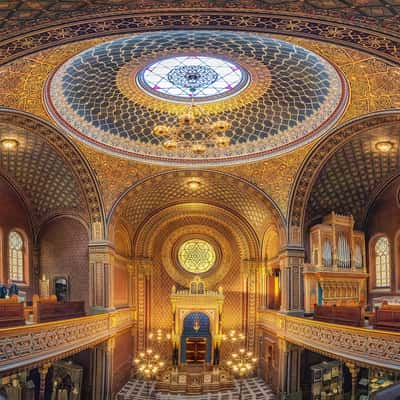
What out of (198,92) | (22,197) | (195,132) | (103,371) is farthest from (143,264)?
(198,92)

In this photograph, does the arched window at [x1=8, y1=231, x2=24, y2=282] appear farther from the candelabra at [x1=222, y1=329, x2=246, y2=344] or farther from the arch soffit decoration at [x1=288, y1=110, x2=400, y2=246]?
the arch soffit decoration at [x1=288, y1=110, x2=400, y2=246]

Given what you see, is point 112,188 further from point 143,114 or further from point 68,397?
point 68,397

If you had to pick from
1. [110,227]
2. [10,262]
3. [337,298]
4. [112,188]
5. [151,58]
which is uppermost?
[151,58]

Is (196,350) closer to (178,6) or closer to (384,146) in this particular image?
(384,146)

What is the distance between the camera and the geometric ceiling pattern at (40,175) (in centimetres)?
1909

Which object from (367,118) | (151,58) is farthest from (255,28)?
(367,118)

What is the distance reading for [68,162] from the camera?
20.0 m

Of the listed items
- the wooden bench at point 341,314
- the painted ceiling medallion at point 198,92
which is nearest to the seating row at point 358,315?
the wooden bench at point 341,314

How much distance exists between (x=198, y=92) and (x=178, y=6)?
31.5ft

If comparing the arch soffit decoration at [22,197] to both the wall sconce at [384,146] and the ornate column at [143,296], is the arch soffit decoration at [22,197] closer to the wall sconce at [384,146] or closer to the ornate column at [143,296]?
the ornate column at [143,296]

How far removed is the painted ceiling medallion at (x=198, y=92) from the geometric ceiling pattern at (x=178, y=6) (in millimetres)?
3872

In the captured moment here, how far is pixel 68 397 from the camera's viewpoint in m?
21.6

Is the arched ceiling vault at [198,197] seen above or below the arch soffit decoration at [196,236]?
above

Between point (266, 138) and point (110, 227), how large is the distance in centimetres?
788
